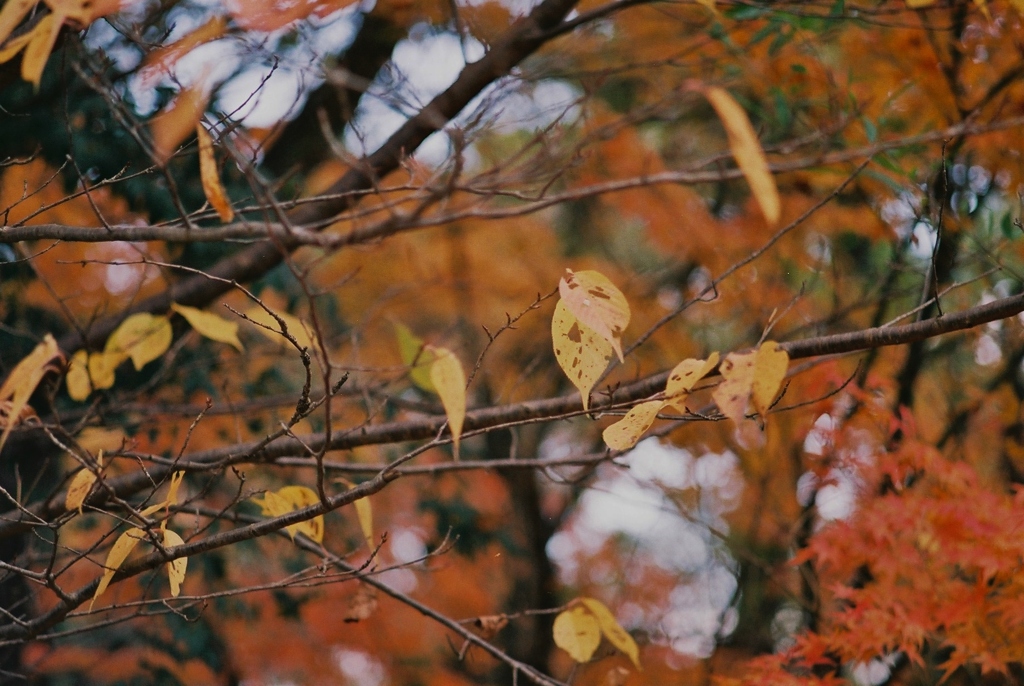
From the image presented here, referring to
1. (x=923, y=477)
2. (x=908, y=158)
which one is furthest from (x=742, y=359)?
(x=908, y=158)

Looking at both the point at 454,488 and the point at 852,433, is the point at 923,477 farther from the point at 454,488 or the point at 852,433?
the point at 454,488

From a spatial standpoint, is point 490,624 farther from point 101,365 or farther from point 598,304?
point 101,365

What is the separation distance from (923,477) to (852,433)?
0.37 m

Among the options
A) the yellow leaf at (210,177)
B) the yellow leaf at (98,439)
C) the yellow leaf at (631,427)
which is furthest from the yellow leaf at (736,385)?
the yellow leaf at (98,439)

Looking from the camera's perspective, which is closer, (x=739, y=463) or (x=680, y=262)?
(x=739, y=463)

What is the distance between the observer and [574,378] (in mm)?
1483

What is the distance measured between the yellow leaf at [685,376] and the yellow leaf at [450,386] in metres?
0.38

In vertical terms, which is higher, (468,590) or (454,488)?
(454,488)

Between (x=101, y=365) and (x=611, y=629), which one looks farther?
(x=101, y=365)

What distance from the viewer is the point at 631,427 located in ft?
4.84

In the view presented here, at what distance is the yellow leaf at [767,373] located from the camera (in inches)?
51.9

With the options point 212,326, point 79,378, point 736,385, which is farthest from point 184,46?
point 736,385

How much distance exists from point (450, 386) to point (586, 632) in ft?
3.50

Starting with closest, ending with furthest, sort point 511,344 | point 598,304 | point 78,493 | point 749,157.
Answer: point 749,157 < point 598,304 < point 78,493 < point 511,344
